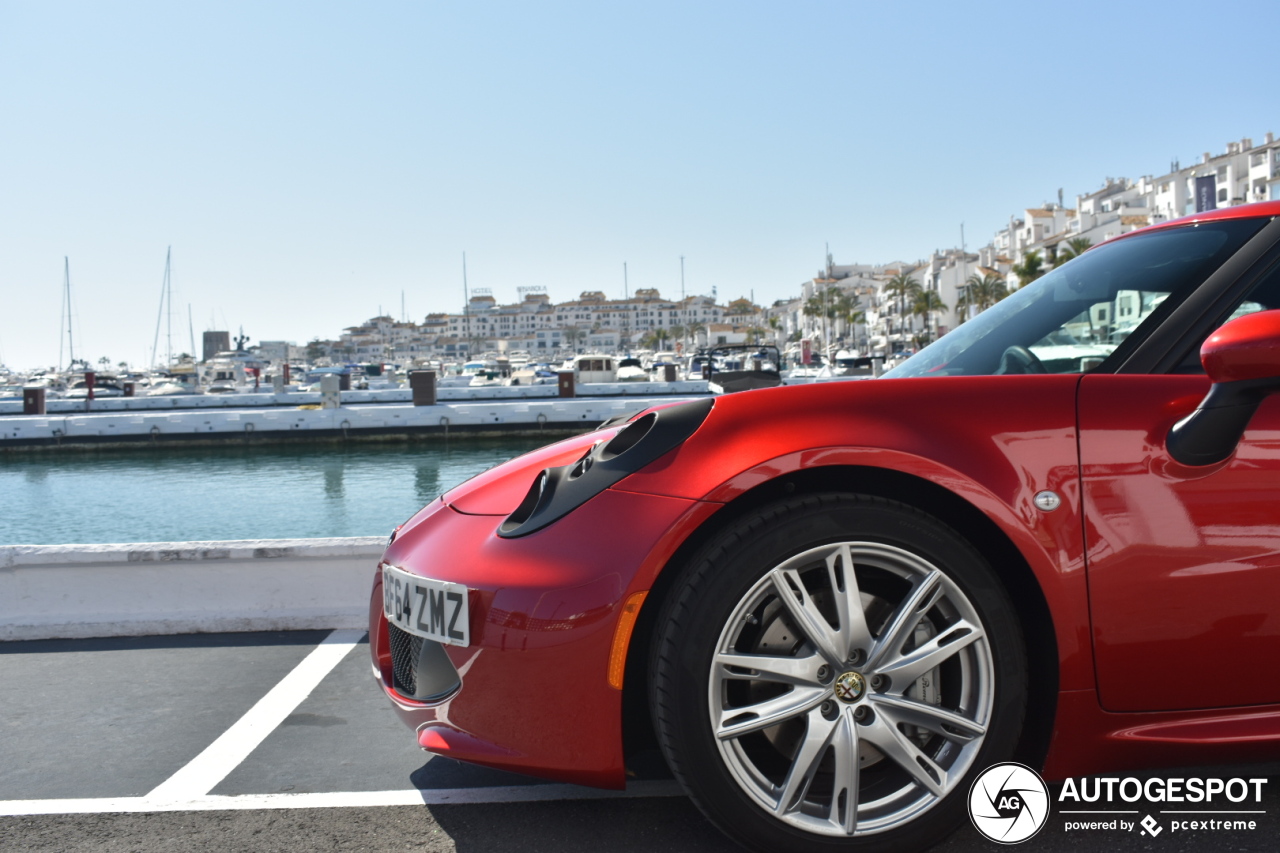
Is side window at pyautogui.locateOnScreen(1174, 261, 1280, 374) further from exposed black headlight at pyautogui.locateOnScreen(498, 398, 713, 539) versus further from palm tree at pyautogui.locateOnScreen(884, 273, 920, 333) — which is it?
palm tree at pyautogui.locateOnScreen(884, 273, 920, 333)

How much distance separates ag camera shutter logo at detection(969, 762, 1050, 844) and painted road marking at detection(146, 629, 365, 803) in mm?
1928

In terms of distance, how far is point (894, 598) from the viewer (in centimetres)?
193

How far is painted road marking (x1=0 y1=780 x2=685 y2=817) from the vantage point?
232cm

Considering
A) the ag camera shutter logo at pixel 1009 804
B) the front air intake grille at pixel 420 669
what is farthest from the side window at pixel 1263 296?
the front air intake grille at pixel 420 669

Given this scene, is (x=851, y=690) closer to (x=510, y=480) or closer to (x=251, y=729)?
(x=510, y=480)

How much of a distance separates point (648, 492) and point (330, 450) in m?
28.4

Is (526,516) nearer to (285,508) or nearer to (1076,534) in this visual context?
(1076,534)

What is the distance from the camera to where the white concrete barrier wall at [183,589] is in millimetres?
4117

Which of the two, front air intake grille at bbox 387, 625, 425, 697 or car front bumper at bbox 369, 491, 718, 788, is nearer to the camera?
car front bumper at bbox 369, 491, 718, 788

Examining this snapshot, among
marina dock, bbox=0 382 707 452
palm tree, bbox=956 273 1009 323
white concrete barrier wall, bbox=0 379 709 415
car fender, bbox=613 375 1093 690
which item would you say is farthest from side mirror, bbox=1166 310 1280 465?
palm tree, bbox=956 273 1009 323

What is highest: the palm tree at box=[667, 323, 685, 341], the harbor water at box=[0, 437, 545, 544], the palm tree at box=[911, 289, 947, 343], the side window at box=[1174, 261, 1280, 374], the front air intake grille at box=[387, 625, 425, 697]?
the palm tree at box=[667, 323, 685, 341]

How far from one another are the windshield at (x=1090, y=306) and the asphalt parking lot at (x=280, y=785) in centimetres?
106

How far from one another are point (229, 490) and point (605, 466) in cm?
2311

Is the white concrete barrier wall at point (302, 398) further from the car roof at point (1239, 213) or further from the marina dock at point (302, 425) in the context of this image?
the car roof at point (1239, 213)
